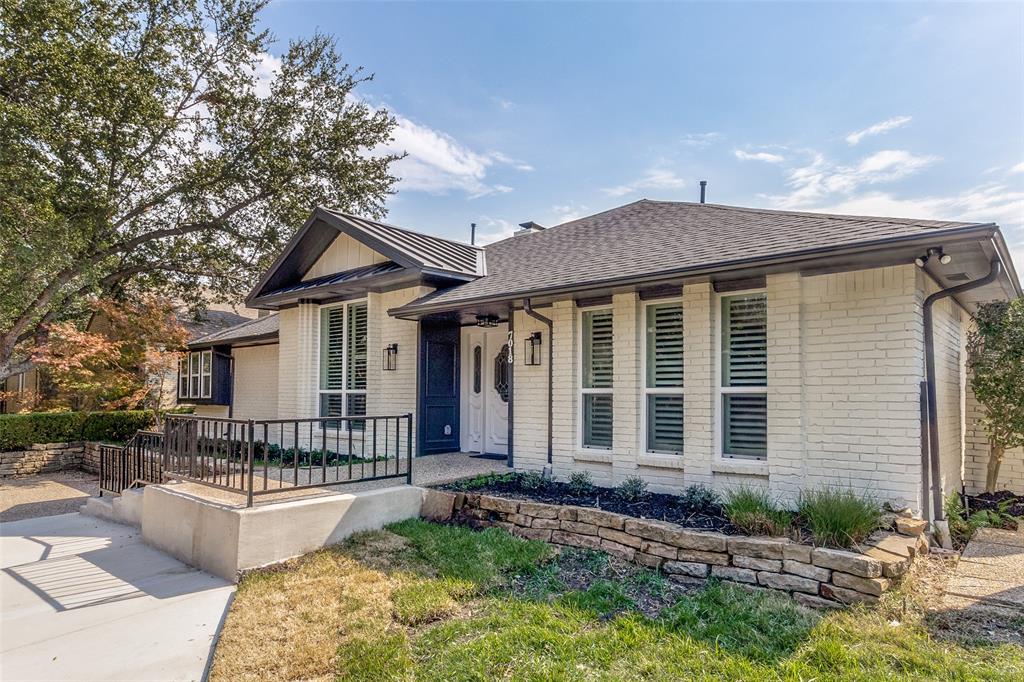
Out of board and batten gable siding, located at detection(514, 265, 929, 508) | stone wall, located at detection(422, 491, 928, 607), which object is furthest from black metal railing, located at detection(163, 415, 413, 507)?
board and batten gable siding, located at detection(514, 265, 929, 508)

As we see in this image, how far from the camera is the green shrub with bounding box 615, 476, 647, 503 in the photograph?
6.45 metres

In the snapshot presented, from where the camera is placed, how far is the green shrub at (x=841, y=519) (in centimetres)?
461

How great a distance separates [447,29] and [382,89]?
22.7 ft

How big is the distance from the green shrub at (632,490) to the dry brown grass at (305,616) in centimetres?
268

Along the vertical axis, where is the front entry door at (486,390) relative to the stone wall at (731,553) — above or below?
above

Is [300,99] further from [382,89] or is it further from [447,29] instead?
[447,29]

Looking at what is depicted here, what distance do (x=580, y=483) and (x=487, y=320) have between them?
335 cm

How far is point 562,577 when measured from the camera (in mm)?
4949

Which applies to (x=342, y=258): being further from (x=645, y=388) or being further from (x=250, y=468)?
(x=645, y=388)

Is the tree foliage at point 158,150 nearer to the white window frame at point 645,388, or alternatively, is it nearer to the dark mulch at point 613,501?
the dark mulch at point 613,501

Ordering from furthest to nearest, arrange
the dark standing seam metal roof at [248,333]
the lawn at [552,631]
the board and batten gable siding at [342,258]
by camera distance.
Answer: the dark standing seam metal roof at [248,333], the board and batten gable siding at [342,258], the lawn at [552,631]

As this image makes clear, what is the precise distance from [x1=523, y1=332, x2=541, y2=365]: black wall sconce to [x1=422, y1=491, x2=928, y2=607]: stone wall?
7.76 ft

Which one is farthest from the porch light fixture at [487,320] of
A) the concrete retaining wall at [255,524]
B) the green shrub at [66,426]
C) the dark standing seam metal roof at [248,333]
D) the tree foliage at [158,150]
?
the green shrub at [66,426]

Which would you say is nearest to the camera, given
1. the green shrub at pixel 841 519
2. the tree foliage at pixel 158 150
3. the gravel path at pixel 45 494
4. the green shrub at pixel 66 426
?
the green shrub at pixel 841 519
